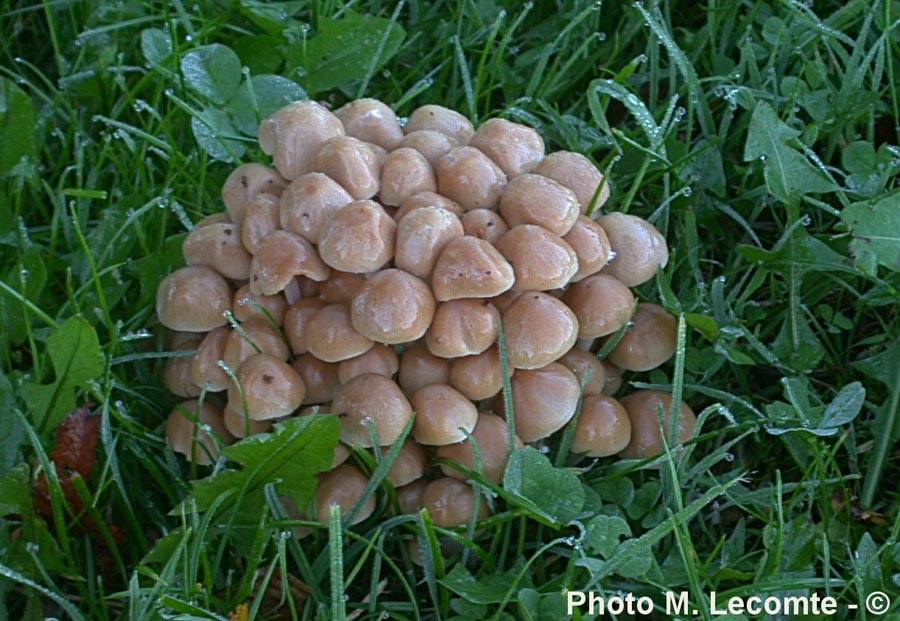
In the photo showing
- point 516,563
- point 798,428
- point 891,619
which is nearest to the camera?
point 891,619

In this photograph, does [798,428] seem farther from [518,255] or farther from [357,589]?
[357,589]

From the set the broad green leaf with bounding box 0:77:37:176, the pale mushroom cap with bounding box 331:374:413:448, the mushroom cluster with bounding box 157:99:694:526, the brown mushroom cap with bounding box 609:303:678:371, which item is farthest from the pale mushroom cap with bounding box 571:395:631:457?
the broad green leaf with bounding box 0:77:37:176

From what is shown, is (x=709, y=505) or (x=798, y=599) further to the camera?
(x=709, y=505)

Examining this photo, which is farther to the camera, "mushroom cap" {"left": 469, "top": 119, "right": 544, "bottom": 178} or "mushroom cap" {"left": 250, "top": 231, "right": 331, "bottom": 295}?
"mushroom cap" {"left": 469, "top": 119, "right": 544, "bottom": 178}

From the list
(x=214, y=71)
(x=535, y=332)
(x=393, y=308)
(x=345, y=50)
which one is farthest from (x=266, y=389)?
(x=345, y=50)

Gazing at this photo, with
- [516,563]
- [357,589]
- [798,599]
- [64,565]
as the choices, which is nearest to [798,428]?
[798,599]

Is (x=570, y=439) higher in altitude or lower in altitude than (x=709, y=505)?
higher

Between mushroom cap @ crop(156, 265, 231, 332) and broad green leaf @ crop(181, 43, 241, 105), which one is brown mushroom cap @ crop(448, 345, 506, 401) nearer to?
mushroom cap @ crop(156, 265, 231, 332)

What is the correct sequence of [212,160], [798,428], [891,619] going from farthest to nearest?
[212,160] < [798,428] < [891,619]
